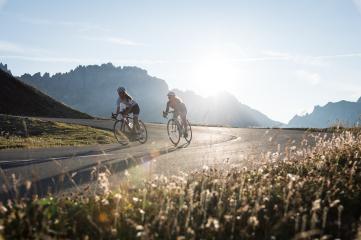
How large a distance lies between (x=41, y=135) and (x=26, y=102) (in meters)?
37.3

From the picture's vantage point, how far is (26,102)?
58438 mm

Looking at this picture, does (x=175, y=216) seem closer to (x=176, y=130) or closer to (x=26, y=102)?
(x=176, y=130)

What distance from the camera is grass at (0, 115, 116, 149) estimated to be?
1930cm

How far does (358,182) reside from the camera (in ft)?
29.3

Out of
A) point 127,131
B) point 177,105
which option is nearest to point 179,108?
point 177,105

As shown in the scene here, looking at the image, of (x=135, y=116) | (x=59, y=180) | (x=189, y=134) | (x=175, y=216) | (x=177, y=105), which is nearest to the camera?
(x=175, y=216)

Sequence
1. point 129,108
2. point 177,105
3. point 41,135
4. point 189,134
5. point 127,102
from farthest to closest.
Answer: point 41,135, point 189,134, point 129,108, point 177,105, point 127,102

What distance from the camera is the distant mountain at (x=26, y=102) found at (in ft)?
183

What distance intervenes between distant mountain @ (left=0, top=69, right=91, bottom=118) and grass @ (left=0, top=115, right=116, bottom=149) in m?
29.1

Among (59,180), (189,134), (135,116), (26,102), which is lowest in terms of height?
(59,180)

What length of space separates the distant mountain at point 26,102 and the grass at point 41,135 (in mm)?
29094

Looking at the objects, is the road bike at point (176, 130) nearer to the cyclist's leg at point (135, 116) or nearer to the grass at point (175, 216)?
the cyclist's leg at point (135, 116)

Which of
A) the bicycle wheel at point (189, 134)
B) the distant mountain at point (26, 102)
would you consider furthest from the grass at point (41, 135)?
the distant mountain at point (26, 102)

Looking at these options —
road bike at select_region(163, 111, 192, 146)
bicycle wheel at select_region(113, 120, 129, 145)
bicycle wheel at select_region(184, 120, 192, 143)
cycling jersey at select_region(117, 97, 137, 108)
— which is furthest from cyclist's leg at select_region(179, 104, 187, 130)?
bicycle wheel at select_region(113, 120, 129, 145)
